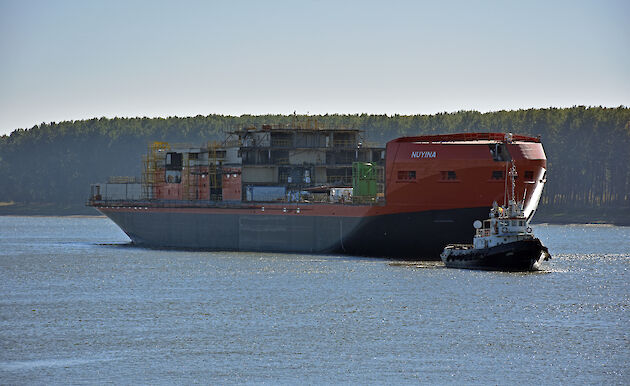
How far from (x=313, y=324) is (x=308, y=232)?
3822 centimetres

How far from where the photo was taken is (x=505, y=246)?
67.0m

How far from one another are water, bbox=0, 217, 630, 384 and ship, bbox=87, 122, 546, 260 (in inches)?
165

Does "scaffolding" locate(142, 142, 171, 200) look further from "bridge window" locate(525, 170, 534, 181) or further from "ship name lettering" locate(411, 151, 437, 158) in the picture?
"bridge window" locate(525, 170, 534, 181)

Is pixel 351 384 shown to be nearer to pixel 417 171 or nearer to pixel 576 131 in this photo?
pixel 417 171

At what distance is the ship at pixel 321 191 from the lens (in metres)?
74.7

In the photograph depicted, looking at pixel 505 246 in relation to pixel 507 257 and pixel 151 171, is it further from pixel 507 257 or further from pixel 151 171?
pixel 151 171

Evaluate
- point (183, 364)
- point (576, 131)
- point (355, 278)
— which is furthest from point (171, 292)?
point (576, 131)

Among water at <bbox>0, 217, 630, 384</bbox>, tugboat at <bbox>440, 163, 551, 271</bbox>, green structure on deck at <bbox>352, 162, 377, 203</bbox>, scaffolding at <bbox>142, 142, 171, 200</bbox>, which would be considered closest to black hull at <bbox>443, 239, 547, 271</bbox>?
tugboat at <bbox>440, 163, 551, 271</bbox>

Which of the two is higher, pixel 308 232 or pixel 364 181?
pixel 364 181

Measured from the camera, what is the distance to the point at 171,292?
61.1m

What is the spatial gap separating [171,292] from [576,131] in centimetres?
14855

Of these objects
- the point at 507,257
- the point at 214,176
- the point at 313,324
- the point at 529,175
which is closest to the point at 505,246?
the point at 507,257

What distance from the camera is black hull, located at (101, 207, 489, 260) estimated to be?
75.9 m

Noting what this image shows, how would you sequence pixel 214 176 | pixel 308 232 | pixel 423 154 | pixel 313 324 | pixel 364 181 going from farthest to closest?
pixel 214 176 < pixel 308 232 < pixel 364 181 < pixel 423 154 < pixel 313 324
